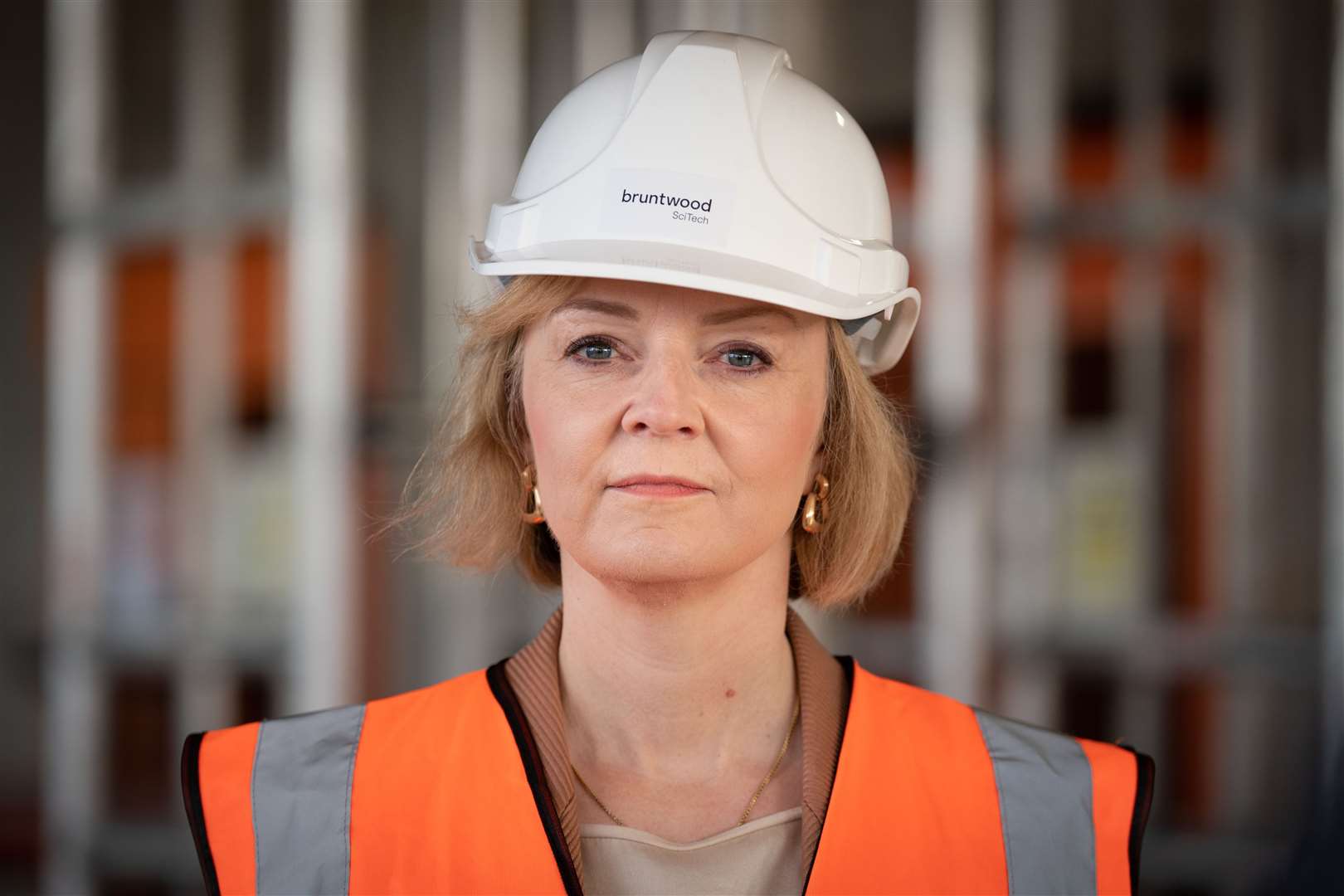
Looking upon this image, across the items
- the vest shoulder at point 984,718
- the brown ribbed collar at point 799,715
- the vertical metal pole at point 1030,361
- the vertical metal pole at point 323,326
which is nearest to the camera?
the brown ribbed collar at point 799,715

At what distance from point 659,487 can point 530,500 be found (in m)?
0.35

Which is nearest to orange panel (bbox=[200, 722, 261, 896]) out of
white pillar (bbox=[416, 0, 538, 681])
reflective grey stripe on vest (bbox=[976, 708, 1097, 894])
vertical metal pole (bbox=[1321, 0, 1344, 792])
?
reflective grey stripe on vest (bbox=[976, 708, 1097, 894])

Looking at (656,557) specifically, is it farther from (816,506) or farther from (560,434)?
(816,506)

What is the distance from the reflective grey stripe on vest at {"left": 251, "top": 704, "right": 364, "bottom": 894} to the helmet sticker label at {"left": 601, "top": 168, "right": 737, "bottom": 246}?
74 centimetres

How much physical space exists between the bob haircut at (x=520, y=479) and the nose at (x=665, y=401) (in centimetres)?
24

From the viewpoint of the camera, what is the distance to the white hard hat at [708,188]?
1824mm

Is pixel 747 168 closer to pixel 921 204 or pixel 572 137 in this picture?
pixel 572 137

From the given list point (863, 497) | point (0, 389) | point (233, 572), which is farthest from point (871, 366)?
point (0, 389)

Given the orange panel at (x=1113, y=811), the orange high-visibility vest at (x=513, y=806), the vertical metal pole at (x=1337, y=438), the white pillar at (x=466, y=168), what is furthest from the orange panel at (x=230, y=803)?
the vertical metal pole at (x=1337, y=438)

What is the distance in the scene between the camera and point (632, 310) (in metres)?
1.85

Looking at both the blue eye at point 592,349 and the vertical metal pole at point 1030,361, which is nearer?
the blue eye at point 592,349

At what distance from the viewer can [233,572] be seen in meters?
5.05

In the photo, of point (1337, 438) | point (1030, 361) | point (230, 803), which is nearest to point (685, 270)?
point (230, 803)

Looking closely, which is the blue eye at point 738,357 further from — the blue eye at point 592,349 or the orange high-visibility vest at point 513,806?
the orange high-visibility vest at point 513,806
